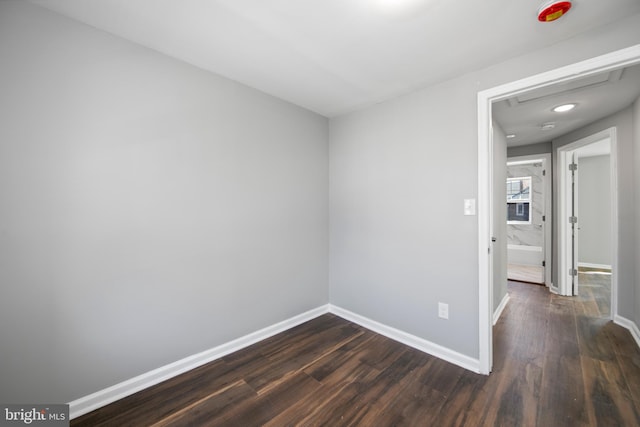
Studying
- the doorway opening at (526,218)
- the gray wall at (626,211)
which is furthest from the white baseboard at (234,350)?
the doorway opening at (526,218)

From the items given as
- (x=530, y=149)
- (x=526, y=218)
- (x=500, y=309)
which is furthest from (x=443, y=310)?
(x=526, y=218)

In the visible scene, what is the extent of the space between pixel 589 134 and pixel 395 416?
4069mm

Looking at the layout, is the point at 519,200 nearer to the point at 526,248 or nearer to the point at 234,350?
the point at 526,248

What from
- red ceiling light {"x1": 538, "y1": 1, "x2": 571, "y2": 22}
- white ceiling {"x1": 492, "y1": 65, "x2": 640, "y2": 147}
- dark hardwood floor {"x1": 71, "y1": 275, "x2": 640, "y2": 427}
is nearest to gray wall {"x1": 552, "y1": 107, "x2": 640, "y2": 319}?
white ceiling {"x1": 492, "y1": 65, "x2": 640, "y2": 147}

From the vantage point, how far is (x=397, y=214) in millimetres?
2588

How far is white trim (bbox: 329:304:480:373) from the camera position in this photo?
2.11m

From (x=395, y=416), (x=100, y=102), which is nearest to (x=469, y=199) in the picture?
(x=395, y=416)

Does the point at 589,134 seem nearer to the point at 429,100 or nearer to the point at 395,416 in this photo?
the point at 429,100

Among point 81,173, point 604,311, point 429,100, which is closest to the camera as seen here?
point 81,173

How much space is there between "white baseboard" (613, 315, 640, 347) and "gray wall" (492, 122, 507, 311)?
102 centimetres

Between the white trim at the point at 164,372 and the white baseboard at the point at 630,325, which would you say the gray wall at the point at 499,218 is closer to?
the white baseboard at the point at 630,325

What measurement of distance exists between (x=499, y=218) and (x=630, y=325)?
61.8 inches

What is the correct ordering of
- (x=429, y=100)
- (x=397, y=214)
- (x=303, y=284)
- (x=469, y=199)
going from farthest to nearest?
(x=303, y=284), (x=397, y=214), (x=429, y=100), (x=469, y=199)

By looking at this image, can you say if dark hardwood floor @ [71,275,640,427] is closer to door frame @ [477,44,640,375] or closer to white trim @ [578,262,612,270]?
door frame @ [477,44,640,375]
